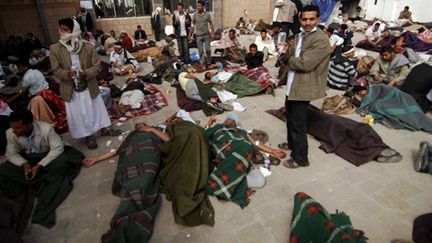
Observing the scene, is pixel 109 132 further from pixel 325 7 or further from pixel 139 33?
pixel 325 7

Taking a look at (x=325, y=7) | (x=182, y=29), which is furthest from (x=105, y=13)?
(x=325, y=7)

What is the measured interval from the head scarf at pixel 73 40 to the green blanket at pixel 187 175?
1.58m

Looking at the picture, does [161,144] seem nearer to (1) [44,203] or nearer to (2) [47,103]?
(1) [44,203]

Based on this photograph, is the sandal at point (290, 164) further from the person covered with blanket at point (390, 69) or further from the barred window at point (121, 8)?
the barred window at point (121, 8)

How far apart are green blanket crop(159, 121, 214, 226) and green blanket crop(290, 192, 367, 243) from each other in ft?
2.59

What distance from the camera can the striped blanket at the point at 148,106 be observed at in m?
5.11

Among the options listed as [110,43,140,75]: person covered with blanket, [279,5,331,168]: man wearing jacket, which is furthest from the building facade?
[279,5,331,168]: man wearing jacket

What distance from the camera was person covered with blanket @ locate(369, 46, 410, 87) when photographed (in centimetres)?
534

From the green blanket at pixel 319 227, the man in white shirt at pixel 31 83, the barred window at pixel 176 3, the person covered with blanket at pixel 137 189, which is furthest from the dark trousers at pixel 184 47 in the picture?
the green blanket at pixel 319 227

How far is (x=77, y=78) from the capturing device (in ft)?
11.2

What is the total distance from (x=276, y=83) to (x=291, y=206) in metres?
4.14

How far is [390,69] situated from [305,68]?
158 inches

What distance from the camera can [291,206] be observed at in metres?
2.77

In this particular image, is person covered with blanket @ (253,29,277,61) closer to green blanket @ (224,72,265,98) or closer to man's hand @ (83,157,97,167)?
green blanket @ (224,72,265,98)
